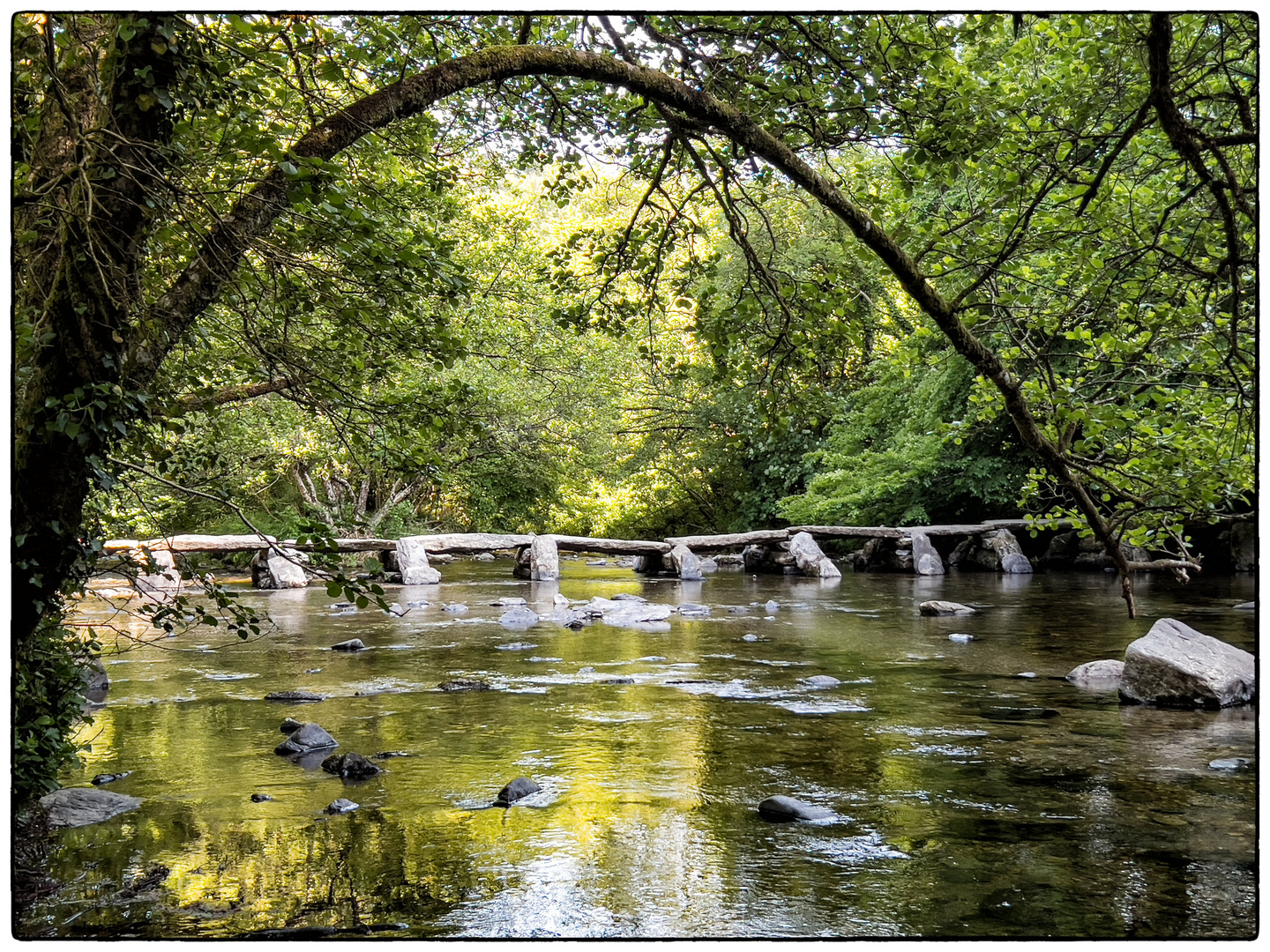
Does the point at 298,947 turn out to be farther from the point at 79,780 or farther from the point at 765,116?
the point at 765,116

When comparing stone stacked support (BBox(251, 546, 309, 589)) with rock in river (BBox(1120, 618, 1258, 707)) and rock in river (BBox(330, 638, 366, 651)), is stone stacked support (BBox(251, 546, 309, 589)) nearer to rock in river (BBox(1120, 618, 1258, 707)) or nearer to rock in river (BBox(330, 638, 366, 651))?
rock in river (BBox(330, 638, 366, 651))

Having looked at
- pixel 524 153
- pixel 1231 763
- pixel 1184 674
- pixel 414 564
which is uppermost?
pixel 524 153

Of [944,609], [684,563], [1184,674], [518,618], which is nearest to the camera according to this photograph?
[1184,674]

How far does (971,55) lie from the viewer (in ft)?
16.3

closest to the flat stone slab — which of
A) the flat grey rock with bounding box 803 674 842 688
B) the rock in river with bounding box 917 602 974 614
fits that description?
the flat grey rock with bounding box 803 674 842 688

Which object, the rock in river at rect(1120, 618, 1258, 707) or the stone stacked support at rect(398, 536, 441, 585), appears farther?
the stone stacked support at rect(398, 536, 441, 585)

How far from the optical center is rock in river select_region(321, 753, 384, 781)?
5.92 m

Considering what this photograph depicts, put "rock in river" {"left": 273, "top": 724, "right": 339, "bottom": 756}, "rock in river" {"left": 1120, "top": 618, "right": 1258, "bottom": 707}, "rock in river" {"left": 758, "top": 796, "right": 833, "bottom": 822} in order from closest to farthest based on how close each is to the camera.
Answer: "rock in river" {"left": 758, "top": 796, "right": 833, "bottom": 822} < "rock in river" {"left": 273, "top": 724, "right": 339, "bottom": 756} < "rock in river" {"left": 1120, "top": 618, "right": 1258, "bottom": 707}

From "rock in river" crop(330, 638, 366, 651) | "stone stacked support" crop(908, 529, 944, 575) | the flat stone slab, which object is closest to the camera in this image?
the flat stone slab

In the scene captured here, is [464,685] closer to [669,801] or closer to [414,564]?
[669,801]

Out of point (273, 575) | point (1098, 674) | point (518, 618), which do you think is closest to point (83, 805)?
point (1098, 674)

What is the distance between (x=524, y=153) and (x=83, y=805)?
172 inches

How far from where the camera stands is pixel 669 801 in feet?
17.8

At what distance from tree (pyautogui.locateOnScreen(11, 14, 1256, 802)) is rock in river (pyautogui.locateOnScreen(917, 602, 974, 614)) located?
28.0 ft
